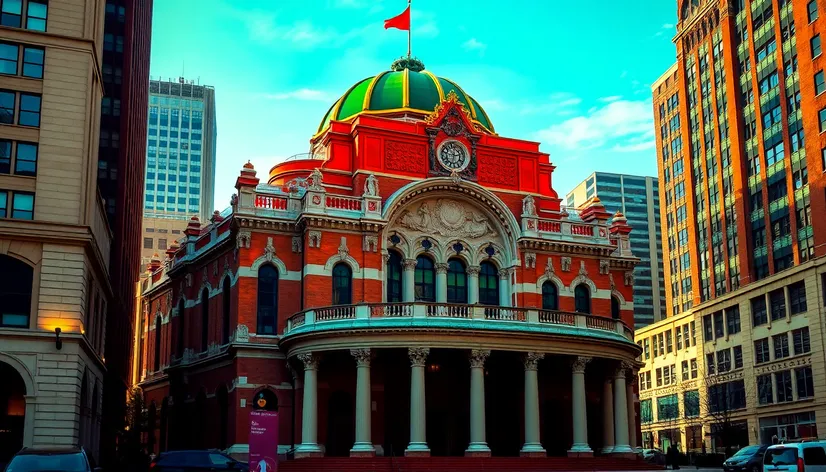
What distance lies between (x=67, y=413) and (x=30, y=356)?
109 inches

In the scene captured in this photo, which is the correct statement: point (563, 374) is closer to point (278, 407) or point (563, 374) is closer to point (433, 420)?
point (433, 420)

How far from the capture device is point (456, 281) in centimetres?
5481

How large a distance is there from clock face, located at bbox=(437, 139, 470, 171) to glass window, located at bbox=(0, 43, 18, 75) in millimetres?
23917

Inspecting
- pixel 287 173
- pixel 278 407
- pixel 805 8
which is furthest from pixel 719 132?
pixel 278 407

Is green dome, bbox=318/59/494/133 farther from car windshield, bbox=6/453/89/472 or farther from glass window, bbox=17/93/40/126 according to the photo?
car windshield, bbox=6/453/89/472

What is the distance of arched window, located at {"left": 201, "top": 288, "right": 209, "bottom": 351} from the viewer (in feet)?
186

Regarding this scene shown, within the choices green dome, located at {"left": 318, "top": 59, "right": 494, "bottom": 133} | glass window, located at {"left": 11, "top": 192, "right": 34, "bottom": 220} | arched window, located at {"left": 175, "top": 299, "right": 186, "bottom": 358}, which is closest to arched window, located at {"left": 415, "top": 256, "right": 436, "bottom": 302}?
green dome, located at {"left": 318, "top": 59, "right": 494, "bottom": 133}

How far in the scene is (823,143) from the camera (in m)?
67.0

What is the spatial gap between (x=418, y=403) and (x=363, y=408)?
8.68ft

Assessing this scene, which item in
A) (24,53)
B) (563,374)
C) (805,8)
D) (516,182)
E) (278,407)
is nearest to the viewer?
(24,53)

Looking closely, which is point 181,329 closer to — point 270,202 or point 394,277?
point 270,202

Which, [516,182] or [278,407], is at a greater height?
[516,182]

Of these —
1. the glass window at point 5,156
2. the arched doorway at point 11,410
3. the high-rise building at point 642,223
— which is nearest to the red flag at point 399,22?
the glass window at point 5,156

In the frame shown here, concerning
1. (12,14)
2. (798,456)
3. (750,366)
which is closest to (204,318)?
(12,14)
